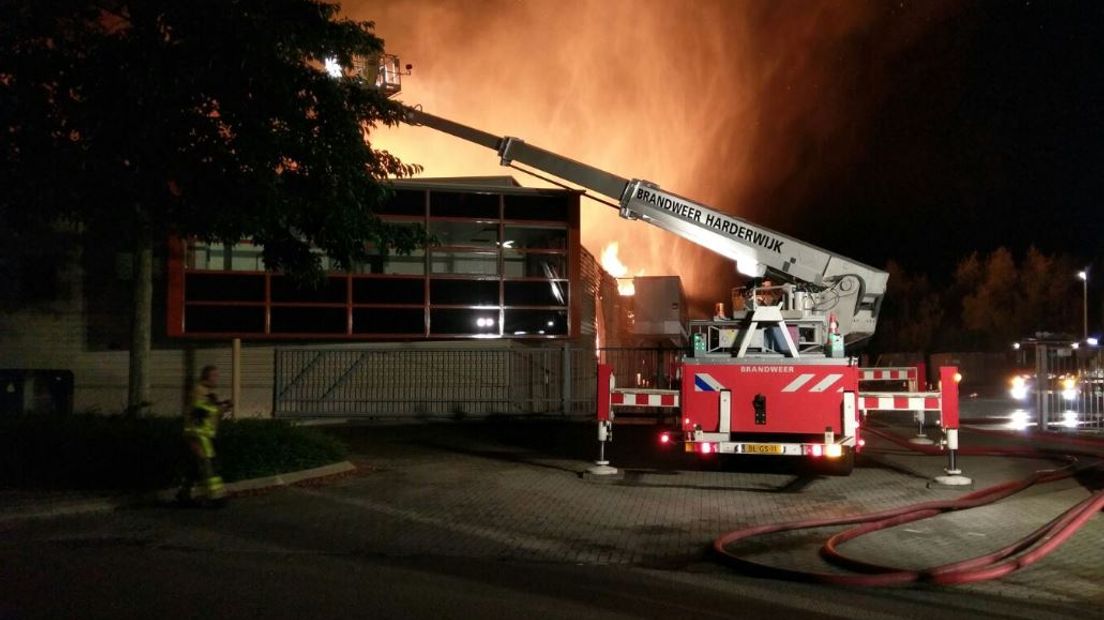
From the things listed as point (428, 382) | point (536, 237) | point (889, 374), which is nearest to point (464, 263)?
point (536, 237)

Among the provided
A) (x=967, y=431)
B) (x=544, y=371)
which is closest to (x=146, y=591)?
(x=544, y=371)

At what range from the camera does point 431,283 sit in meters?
21.5

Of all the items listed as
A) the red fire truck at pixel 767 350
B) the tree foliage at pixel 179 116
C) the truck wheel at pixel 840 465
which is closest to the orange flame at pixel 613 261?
the red fire truck at pixel 767 350

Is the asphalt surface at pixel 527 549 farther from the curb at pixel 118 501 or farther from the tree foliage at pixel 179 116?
the tree foliage at pixel 179 116

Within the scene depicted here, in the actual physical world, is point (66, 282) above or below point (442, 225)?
below

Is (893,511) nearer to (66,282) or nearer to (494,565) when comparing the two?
(494,565)

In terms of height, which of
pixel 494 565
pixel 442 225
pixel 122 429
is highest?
pixel 442 225

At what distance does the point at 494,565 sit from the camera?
7965 millimetres

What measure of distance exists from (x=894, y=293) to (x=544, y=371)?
165 ft

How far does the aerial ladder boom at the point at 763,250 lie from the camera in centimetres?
1341

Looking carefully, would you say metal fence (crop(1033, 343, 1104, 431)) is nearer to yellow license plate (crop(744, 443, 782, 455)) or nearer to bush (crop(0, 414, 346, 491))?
yellow license plate (crop(744, 443, 782, 455))

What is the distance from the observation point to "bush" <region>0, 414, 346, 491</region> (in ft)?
36.4

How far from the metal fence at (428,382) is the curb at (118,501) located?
8656 millimetres

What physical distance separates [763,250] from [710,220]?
2.85ft
